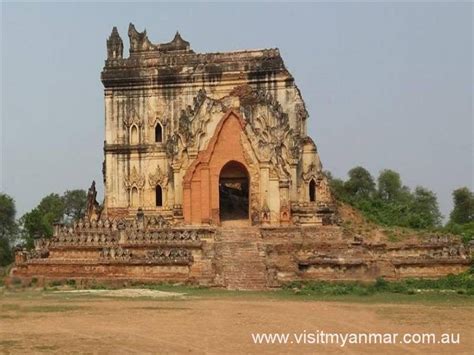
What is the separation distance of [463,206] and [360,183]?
1090cm

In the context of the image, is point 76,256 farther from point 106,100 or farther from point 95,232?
point 106,100

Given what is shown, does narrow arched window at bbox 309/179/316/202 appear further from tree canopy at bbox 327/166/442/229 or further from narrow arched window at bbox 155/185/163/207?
tree canopy at bbox 327/166/442/229

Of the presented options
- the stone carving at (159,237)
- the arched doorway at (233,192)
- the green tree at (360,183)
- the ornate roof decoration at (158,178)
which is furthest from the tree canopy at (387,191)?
the stone carving at (159,237)

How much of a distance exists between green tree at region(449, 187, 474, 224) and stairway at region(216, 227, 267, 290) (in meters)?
29.6

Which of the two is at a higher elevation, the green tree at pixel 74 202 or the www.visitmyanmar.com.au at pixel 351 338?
the green tree at pixel 74 202

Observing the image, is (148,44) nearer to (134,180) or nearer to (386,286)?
(134,180)

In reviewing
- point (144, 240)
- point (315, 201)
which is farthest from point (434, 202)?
point (144, 240)

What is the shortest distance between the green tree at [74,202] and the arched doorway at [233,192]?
3510 cm

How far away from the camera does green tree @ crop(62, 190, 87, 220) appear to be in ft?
241

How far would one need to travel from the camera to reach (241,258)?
2816 centimetres

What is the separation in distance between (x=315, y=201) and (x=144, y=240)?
9809 millimetres

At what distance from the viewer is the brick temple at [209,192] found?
27125 mm

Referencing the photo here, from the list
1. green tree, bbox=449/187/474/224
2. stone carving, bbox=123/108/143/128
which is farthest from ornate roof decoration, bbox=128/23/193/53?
green tree, bbox=449/187/474/224

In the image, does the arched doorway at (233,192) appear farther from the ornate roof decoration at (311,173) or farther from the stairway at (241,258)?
the stairway at (241,258)
